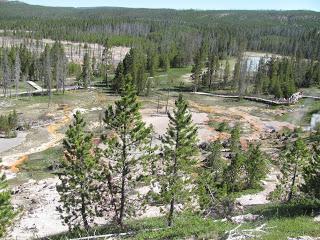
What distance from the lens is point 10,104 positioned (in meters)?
118

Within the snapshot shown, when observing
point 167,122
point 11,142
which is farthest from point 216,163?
point 11,142

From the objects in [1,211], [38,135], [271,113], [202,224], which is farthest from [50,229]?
[271,113]

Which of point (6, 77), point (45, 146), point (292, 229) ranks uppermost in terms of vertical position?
point (292, 229)

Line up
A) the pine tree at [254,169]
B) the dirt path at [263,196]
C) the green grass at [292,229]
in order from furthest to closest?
1. the pine tree at [254,169]
2. the dirt path at [263,196]
3. the green grass at [292,229]

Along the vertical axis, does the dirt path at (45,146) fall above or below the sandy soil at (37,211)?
below

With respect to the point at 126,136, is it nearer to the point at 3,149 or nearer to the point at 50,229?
the point at 50,229

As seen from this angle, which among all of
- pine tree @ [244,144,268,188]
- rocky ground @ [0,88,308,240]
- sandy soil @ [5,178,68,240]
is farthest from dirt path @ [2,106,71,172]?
pine tree @ [244,144,268,188]

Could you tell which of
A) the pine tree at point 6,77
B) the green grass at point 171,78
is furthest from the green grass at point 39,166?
the green grass at point 171,78

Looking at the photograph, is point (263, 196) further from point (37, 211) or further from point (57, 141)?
point (57, 141)

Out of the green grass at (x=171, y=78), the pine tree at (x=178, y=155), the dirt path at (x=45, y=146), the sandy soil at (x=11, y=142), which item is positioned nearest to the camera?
the pine tree at (x=178, y=155)

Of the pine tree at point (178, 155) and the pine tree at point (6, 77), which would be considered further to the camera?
the pine tree at point (6, 77)

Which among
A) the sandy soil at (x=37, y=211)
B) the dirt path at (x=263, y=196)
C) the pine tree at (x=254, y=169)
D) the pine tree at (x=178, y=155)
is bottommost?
the sandy soil at (x=37, y=211)

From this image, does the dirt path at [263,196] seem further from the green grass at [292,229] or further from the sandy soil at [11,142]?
the sandy soil at [11,142]

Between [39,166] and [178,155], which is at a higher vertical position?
[178,155]
